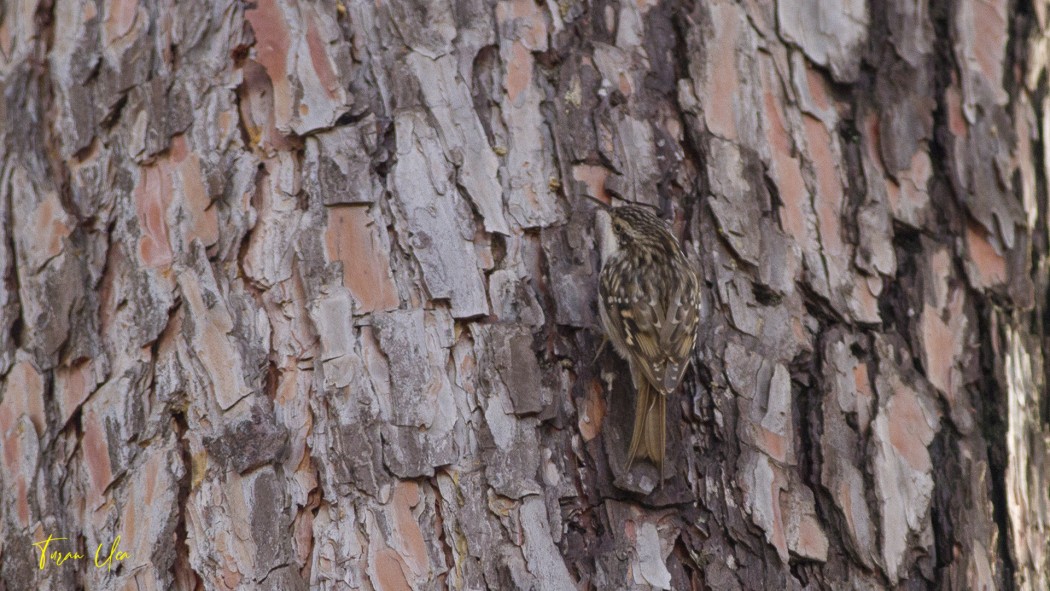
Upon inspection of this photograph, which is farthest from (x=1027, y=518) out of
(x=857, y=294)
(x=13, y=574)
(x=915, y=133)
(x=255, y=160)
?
(x=13, y=574)

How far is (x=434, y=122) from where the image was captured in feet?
7.76

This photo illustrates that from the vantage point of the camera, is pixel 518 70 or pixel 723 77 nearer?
pixel 518 70

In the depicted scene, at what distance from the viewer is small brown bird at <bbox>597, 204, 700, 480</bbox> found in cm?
234

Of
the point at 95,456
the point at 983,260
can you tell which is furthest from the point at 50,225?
the point at 983,260

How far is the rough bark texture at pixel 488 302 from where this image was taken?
2.15 metres

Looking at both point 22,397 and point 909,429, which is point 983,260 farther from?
point 22,397

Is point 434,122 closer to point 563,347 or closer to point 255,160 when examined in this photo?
point 255,160

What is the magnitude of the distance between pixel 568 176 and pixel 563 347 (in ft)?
1.36

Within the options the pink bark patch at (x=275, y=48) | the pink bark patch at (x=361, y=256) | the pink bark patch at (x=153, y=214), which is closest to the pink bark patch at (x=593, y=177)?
the pink bark patch at (x=361, y=256)

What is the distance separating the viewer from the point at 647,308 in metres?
2.89
